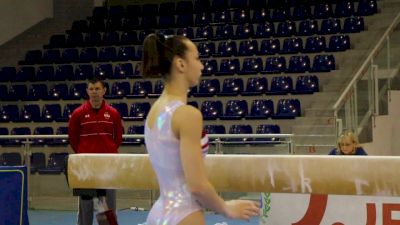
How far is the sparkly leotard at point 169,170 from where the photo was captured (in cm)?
266

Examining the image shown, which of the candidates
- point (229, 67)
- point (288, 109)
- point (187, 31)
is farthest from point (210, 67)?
point (288, 109)

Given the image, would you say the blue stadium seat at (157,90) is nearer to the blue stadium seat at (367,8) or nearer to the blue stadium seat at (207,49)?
the blue stadium seat at (207,49)

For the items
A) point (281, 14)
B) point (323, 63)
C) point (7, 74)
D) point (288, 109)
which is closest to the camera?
point (288, 109)

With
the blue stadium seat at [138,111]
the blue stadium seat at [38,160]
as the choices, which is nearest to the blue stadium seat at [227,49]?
the blue stadium seat at [138,111]

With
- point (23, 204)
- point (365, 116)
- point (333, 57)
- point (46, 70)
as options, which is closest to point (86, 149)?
point (23, 204)

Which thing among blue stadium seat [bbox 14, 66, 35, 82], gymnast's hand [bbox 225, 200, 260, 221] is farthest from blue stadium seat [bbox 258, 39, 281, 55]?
gymnast's hand [bbox 225, 200, 260, 221]

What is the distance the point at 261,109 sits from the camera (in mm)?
12172

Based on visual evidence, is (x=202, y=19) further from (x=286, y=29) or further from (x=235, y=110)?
(x=235, y=110)

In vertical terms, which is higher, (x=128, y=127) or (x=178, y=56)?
(x=178, y=56)

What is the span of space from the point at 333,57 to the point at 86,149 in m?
7.66

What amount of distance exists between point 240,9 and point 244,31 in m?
1.11

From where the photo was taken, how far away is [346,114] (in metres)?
9.42

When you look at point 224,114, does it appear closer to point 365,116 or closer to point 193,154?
point 365,116

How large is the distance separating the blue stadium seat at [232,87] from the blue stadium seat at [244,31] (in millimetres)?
1652
